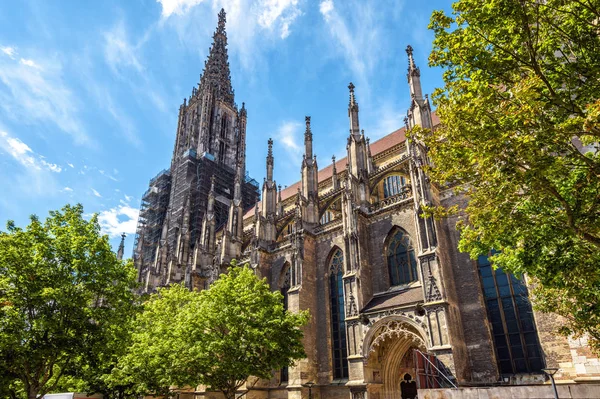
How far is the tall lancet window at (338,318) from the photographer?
20125 mm

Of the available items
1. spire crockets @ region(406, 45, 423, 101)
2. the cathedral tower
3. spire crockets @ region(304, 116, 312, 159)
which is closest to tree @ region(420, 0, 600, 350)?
spire crockets @ region(406, 45, 423, 101)

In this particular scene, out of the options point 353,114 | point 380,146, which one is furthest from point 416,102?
point 380,146

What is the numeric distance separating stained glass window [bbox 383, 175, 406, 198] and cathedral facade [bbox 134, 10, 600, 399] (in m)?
0.10

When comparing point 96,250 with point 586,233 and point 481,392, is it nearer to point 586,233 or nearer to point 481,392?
point 481,392

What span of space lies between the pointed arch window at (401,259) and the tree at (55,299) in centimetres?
1246

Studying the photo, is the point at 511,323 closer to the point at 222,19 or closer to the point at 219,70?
the point at 219,70

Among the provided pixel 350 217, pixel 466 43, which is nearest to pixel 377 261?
pixel 350 217

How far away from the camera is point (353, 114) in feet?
84.6

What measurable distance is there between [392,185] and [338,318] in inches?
391

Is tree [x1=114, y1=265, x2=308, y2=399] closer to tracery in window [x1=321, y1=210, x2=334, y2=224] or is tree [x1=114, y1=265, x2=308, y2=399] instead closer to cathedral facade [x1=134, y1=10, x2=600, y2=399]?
cathedral facade [x1=134, y1=10, x2=600, y2=399]

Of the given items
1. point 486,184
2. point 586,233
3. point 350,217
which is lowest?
point 586,233

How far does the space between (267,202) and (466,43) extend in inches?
897

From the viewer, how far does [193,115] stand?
51.6 m

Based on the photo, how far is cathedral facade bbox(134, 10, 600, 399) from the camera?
14.7 m
